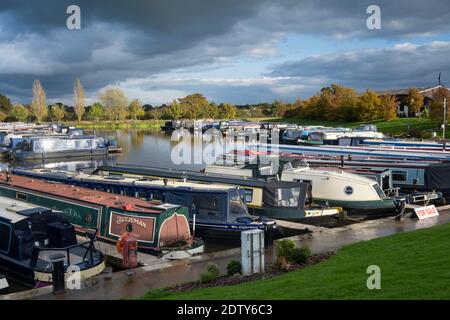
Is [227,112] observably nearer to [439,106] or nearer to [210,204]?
[439,106]

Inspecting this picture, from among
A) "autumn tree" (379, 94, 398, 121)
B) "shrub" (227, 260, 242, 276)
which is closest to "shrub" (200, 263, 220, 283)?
"shrub" (227, 260, 242, 276)

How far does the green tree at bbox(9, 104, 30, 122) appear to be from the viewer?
15338 centimetres

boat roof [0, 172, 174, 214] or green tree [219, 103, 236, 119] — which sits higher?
green tree [219, 103, 236, 119]

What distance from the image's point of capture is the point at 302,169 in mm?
26562

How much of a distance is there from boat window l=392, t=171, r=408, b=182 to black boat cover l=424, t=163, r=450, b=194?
1.47 meters

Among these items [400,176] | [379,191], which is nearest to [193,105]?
[400,176]

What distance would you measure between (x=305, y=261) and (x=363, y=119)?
3405 inches

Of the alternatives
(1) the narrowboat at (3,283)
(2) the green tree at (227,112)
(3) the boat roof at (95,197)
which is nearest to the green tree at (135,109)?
(2) the green tree at (227,112)

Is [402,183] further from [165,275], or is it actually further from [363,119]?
[363,119]

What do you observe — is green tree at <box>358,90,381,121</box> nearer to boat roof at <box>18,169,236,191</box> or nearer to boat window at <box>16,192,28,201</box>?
boat roof at <box>18,169,236,191</box>

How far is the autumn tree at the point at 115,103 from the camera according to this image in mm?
159375

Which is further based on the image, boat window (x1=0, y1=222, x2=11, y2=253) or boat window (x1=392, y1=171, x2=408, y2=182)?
boat window (x1=392, y1=171, x2=408, y2=182)

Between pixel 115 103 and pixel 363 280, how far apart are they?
513 feet
